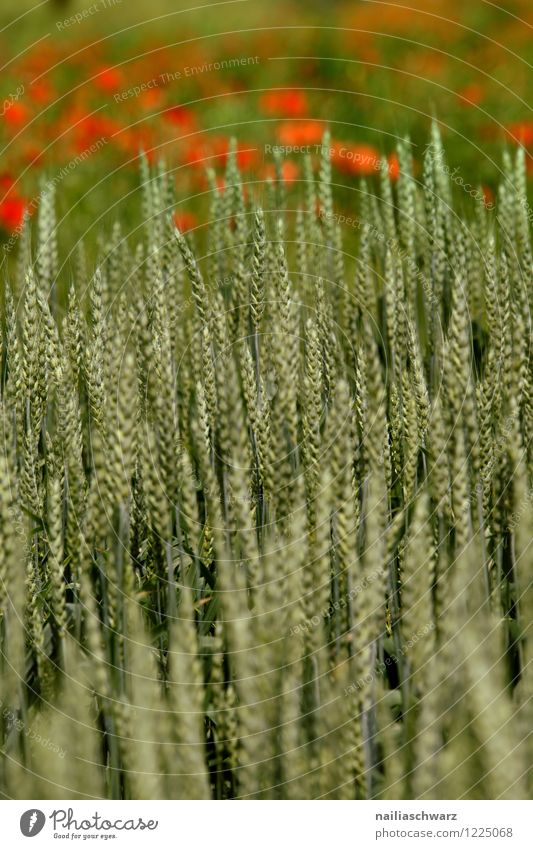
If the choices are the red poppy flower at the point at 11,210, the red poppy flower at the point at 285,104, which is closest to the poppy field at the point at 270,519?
the red poppy flower at the point at 11,210

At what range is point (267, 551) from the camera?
845 millimetres

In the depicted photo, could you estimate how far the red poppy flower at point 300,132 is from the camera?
2219mm

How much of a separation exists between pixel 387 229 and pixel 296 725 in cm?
72

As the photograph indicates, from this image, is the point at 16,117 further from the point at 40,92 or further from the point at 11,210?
the point at 11,210

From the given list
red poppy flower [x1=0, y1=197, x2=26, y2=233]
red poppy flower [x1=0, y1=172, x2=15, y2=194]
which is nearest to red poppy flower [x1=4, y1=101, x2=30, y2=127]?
red poppy flower [x1=0, y1=172, x2=15, y2=194]

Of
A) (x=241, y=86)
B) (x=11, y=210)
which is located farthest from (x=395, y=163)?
(x=241, y=86)

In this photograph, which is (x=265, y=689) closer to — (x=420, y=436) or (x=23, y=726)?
(x=23, y=726)

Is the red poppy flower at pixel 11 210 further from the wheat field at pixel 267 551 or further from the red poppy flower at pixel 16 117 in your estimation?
the wheat field at pixel 267 551

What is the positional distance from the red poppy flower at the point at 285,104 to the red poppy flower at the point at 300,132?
1.7 inches

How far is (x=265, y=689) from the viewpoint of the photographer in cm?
66

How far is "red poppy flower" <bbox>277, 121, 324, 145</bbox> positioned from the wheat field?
42.2 inches

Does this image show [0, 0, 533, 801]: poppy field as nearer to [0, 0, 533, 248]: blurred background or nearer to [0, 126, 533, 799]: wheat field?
[0, 126, 533, 799]: wheat field

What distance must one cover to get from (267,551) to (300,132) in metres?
1.68

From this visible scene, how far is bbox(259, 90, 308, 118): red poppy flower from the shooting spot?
226 cm
